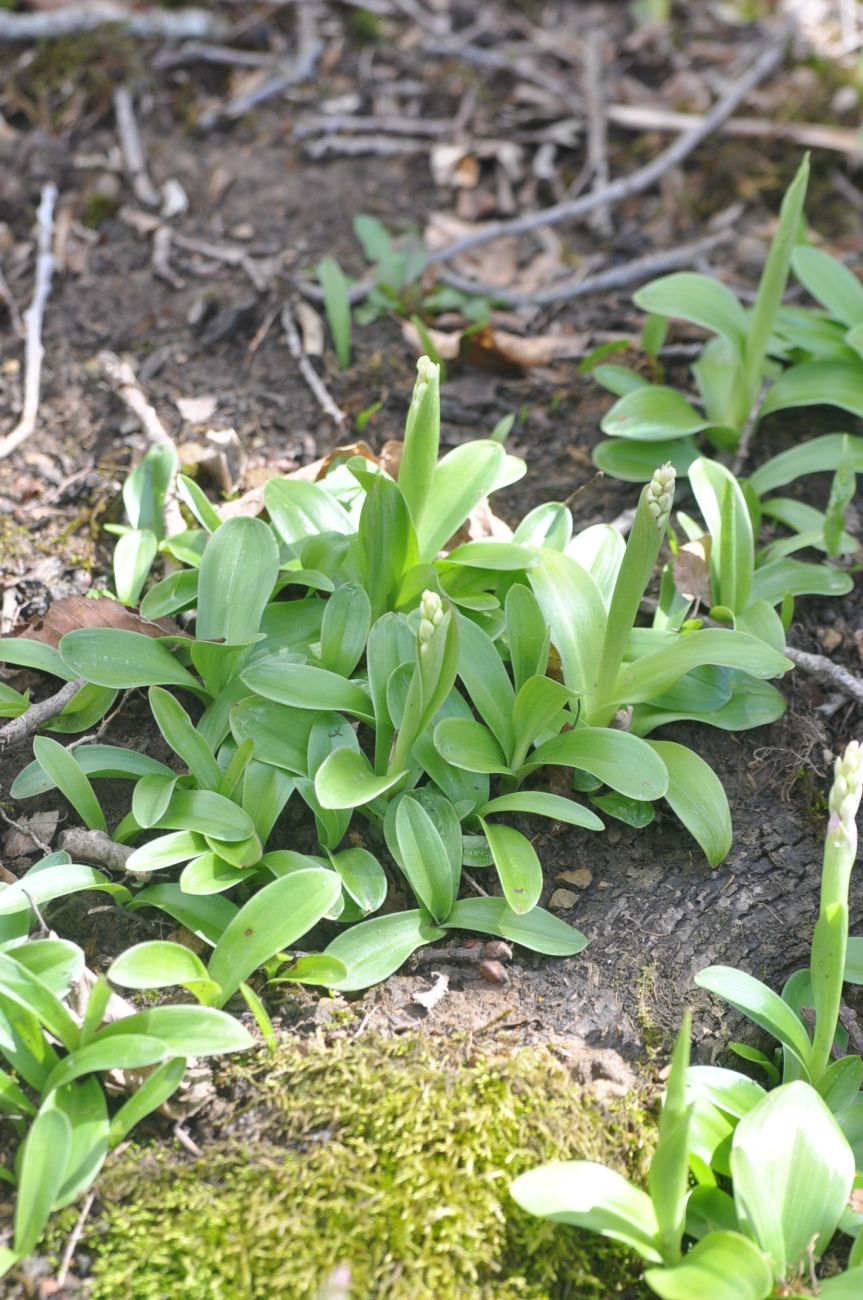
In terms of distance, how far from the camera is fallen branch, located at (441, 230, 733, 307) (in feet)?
12.1

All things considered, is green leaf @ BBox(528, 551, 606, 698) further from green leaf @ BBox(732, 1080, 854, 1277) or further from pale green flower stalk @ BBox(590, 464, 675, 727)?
green leaf @ BBox(732, 1080, 854, 1277)

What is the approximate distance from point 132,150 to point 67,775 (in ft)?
9.54

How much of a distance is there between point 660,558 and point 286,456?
3.70ft

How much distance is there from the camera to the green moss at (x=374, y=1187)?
159 cm

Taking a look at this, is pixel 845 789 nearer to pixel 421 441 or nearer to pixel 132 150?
pixel 421 441

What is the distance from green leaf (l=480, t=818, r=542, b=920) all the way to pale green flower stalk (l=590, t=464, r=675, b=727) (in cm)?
36

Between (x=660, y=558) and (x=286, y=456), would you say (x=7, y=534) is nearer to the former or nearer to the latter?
(x=286, y=456)

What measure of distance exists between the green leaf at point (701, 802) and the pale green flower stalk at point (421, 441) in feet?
2.49

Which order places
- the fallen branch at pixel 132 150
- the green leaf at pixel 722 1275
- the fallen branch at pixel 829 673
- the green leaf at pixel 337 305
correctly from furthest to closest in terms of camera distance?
the fallen branch at pixel 132 150, the green leaf at pixel 337 305, the fallen branch at pixel 829 673, the green leaf at pixel 722 1275

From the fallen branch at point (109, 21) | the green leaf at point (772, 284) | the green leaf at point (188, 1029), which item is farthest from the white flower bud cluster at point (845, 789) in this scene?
the fallen branch at point (109, 21)

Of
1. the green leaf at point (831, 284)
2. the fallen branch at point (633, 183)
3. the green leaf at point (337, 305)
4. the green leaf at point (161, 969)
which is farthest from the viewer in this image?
the fallen branch at point (633, 183)

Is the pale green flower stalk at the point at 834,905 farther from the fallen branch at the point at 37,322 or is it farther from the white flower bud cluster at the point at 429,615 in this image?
the fallen branch at the point at 37,322

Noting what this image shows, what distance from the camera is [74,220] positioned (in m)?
3.88

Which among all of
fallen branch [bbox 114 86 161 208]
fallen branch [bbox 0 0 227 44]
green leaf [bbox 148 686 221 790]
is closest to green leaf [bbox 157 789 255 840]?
green leaf [bbox 148 686 221 790]
